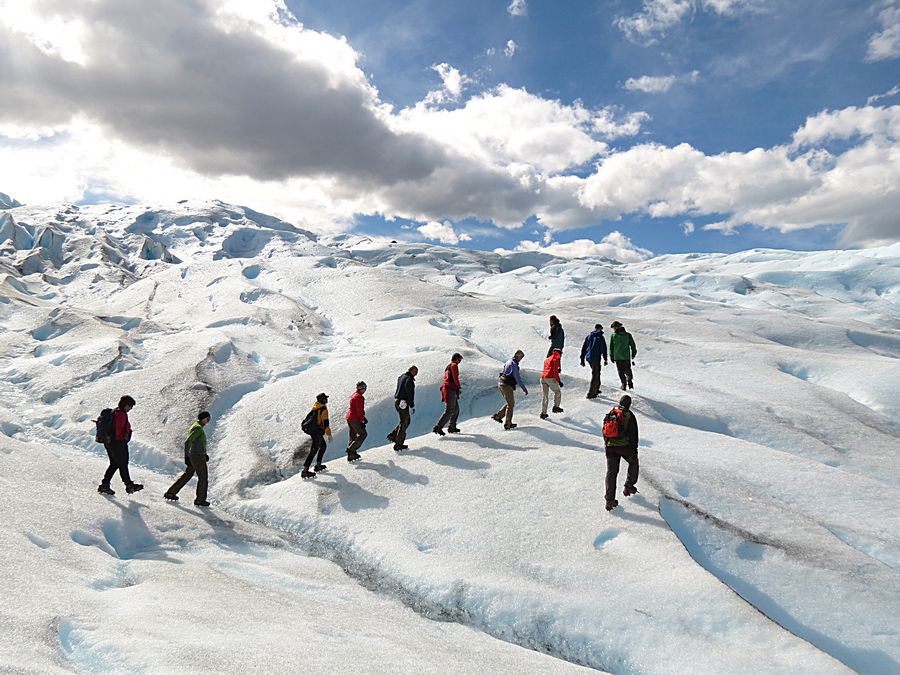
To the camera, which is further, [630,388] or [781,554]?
[630,388]

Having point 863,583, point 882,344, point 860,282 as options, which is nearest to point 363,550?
point 863,583

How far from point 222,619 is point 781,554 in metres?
9.49

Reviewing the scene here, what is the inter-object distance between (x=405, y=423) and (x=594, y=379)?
21.6 feet

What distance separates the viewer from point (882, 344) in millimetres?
33094

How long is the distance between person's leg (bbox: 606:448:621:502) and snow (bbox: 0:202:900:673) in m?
0.47

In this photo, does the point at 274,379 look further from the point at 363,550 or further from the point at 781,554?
the point at 781,554

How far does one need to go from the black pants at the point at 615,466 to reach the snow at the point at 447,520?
47 centimetres

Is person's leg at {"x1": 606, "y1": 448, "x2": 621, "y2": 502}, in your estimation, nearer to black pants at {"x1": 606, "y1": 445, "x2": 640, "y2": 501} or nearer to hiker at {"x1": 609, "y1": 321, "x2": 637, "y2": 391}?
black pants at {"x1": 606, "y1": 445, "x2": 640, "y2": 501}

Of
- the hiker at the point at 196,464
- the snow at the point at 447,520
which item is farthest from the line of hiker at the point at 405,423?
the snow at the point at 447,520

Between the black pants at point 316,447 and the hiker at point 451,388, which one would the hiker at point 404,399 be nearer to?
the hiker at point 451,388

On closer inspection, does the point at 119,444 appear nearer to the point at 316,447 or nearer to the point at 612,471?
the point at 316,447

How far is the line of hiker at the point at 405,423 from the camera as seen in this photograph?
33.9 feet

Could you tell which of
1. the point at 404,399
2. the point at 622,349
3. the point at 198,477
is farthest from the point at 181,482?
the point at 622,349

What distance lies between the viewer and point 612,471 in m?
10.1
